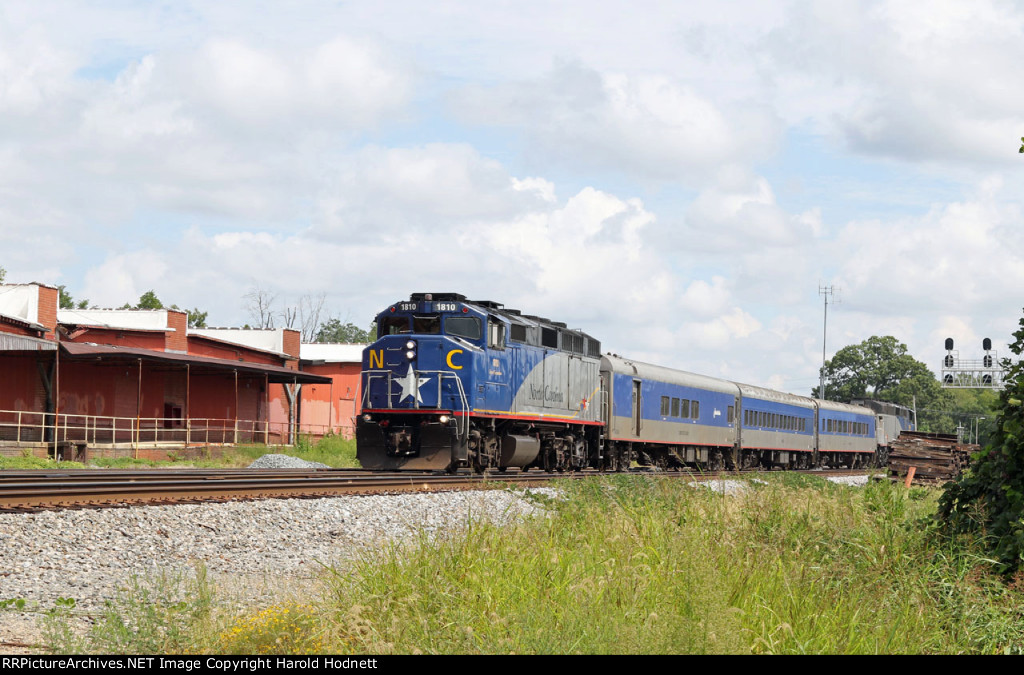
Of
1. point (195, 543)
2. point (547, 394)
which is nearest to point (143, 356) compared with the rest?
point (547, 394)

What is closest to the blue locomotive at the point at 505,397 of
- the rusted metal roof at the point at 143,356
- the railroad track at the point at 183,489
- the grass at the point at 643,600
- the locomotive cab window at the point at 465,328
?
the locomotive cab window at the point at 465,328

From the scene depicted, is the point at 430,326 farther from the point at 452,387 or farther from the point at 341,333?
the point at 341,333

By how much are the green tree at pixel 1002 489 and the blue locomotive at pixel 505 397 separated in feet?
40.5

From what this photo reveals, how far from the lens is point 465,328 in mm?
22281

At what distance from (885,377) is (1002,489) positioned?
132 m

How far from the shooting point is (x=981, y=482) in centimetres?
1002

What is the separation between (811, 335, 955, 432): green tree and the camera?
132 metres

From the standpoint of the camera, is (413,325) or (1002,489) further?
(413,325)

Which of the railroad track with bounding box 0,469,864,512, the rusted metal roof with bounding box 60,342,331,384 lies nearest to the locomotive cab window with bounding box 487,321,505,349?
the railroad track with bounding box 0,469,864,512

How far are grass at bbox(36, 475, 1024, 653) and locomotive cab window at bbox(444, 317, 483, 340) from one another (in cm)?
1165

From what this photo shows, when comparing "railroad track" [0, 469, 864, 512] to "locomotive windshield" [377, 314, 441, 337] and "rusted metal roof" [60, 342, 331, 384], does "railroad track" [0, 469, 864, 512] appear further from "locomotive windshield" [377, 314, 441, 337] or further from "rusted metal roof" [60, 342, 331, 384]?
"rusted metal roof" [60, 342, 331, 384]

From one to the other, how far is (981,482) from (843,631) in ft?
11.8

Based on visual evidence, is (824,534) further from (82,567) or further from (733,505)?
(82,567)

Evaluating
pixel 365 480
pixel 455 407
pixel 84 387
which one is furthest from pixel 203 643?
pixel 84 387
